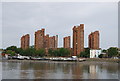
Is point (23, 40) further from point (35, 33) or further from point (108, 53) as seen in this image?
point (108, 53)

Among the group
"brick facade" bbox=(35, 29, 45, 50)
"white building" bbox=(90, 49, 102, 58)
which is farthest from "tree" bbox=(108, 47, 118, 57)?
"brick facade" bbox=(35, 29, 45, 50)

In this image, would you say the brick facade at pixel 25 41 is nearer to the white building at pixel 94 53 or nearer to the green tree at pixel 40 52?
the green tree at pixel 40 52

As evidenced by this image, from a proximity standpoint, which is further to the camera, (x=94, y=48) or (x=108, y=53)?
(x=94, y=48)

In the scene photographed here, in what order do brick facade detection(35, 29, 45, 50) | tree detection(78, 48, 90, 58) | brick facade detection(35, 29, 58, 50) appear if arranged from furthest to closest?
brick facade detection(35, 29, 58, 50) < brick facade detection(35, 29, 45, 50) < tree detection(78, 48, 90, 58)

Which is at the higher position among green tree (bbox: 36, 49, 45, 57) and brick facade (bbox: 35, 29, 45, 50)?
brick facade (bbox: 35, 29, 45, 50)

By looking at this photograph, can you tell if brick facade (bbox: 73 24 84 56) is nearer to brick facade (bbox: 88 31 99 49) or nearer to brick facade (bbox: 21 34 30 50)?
brick facade (bbox: 88 31 99 49)

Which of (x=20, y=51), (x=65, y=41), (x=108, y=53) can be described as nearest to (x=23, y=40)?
(x=20, y=51)

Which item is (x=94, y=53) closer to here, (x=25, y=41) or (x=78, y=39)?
(x=78, y=39)

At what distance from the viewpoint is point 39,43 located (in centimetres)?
10525

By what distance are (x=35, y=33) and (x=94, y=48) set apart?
83.8 ft

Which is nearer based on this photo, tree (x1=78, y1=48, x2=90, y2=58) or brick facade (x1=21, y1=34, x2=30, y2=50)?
tree (x1=78, y1=48, x2=90, y2=58)

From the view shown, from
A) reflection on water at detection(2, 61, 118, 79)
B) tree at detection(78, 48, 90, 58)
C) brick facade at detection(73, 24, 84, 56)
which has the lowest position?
reflection on water at detection(2, 61, 118, 79)

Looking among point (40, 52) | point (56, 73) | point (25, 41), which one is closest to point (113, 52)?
point (40, 52)

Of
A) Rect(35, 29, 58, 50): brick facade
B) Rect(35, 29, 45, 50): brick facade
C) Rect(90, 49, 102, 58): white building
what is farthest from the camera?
Rect(35, 29, 58, 50): brick facade
